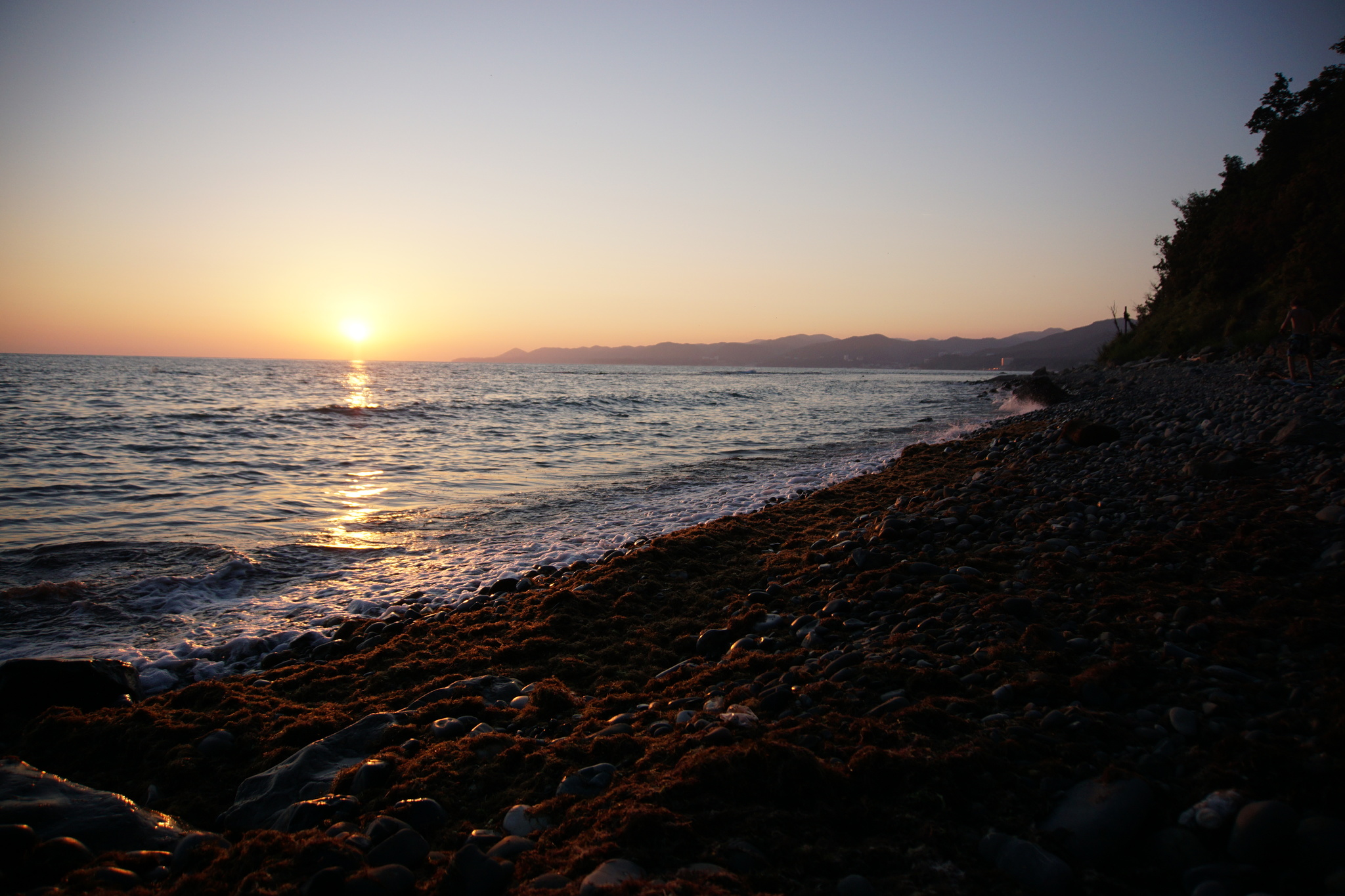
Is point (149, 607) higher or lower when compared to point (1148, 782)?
lower

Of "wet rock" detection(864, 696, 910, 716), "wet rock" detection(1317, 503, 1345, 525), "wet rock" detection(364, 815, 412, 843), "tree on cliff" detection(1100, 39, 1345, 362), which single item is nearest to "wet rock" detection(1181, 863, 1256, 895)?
"wet rock" detection(864, 696, 910, 716)

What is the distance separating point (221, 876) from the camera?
7.66ft

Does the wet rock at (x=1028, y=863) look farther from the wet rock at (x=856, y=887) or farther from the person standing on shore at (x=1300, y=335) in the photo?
the person standing on shore at (x=1300, y=335)

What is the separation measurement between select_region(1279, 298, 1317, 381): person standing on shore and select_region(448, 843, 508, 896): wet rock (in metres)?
18.2

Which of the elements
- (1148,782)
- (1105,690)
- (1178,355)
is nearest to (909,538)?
(1105,690)

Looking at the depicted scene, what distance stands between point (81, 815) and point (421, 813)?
1477mm

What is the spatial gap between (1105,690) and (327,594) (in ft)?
22.0

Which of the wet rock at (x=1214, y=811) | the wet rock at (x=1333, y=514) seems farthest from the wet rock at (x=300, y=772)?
the wet rock at (x=1333, y=514)

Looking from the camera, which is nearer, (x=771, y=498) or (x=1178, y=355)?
(x=771, y=498)

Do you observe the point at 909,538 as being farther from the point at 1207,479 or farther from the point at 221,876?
the point at 221,876

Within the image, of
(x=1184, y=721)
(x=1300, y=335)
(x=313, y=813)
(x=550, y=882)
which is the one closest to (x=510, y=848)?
(x=550, y=882)

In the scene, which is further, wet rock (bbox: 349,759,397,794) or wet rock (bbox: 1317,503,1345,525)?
wet rock (bbox: 1317,503,1345,525)

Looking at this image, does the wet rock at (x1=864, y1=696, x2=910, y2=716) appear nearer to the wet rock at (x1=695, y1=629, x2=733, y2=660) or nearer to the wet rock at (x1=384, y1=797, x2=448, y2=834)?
the wet rock at (x1=695, y1=629, x2=733, y2=660)

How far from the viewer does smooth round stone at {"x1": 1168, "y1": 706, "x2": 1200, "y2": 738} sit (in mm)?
2443
